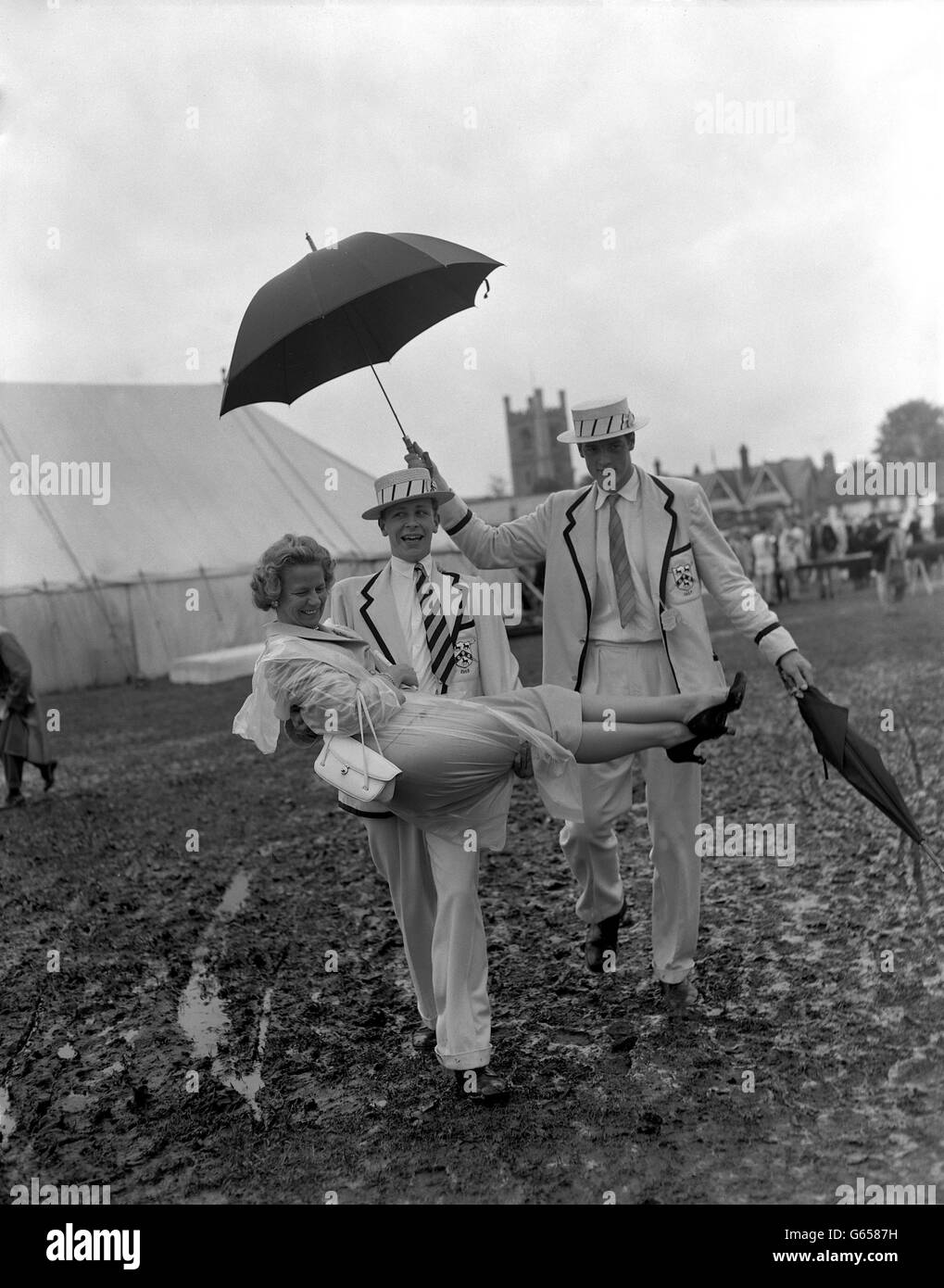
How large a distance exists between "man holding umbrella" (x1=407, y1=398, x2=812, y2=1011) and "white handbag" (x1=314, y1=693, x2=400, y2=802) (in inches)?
40.9

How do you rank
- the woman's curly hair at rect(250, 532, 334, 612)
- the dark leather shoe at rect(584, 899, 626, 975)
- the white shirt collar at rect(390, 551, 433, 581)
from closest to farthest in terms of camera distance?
the woman's curly hair at rect(250, 532, 334, 612) < the white shirt collar at rect(390, 551, 433, 581) < the dark leather shoe at rect(584, 899, 626, 975)

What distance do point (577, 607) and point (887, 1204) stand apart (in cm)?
227

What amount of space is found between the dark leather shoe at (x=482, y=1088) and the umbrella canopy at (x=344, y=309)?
2212mm

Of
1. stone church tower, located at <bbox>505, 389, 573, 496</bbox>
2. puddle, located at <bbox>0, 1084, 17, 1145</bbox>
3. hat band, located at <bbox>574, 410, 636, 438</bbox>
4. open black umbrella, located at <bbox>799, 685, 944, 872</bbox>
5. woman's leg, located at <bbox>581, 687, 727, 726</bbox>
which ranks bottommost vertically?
puddle, located at <bbox>0, 1084, 17, 1145</bbox>

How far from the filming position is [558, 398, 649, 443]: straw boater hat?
4582mm

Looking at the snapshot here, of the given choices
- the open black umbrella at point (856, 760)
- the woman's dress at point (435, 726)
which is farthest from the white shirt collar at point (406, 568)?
the open black umbrella at point (856, 760)

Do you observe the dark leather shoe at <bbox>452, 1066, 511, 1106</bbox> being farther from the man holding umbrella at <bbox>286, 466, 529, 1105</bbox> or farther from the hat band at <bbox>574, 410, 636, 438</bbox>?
the hat band at <bbox>574, 410, 636, 438</bbox>

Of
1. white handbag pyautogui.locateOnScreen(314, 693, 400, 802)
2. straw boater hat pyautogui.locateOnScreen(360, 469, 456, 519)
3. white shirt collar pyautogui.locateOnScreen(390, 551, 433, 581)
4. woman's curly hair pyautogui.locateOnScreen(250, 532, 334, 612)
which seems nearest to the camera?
white handbag pyautogui.locateOnScreen(314, 693, 400, 802)

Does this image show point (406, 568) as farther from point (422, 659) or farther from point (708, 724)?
point (708, 724)

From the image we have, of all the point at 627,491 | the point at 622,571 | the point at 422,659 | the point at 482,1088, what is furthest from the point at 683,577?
the point at 482,1088

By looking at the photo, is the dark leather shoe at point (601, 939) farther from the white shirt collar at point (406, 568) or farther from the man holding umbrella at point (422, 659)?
the white shirt collar at point (406, 568)

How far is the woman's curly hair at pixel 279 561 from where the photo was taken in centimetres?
410

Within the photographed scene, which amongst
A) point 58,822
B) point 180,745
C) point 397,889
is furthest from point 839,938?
point 180,745

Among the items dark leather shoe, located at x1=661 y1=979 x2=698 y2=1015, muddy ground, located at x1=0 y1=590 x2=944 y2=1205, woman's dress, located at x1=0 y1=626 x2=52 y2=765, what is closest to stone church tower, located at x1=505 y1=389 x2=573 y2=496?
woman's dress, located at x1=0 y1=626 x2=52 y2=765
